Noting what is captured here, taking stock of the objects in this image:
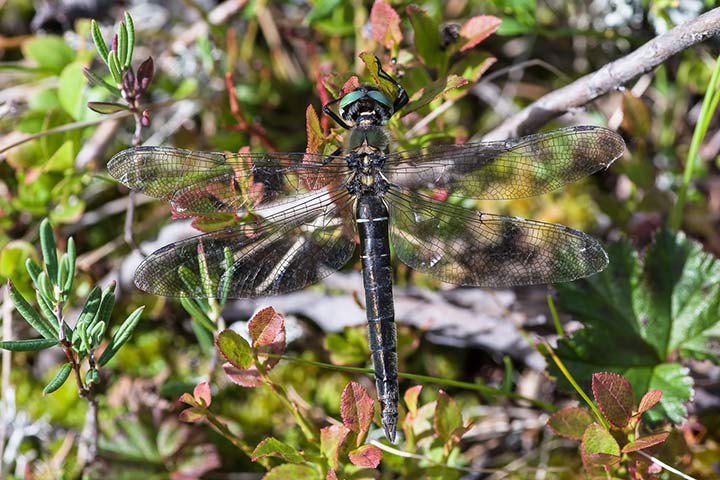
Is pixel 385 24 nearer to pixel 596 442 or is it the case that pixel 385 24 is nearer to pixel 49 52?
pixel 596 442

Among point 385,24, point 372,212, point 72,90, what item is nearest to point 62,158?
point 72,90

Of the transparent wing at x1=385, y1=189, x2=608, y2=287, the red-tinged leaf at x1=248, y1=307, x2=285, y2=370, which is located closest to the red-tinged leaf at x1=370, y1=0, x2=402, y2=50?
the transparent wing at x1=385, y1=189, x2=608, y2=287

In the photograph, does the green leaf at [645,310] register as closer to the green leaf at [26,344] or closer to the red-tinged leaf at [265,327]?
the red-tinged leaf at [265,327]

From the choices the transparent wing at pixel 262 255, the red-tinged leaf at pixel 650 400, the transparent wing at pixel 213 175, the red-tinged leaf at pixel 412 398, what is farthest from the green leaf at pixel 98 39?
the red-tinged leaf at pixel 650 400

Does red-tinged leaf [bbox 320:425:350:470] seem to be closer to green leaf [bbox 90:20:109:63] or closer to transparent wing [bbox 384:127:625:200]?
transparent wing [bbox 384:127:625:200]

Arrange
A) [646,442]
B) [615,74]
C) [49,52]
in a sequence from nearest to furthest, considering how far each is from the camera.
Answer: [646,442]
[615,74]
[49,52]

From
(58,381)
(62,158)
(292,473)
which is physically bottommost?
(292,473)

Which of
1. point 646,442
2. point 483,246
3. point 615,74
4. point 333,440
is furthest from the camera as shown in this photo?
point 483,246

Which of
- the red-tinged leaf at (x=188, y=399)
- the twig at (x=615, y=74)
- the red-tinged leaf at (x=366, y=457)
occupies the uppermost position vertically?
the twig at (x=615, y=74)
